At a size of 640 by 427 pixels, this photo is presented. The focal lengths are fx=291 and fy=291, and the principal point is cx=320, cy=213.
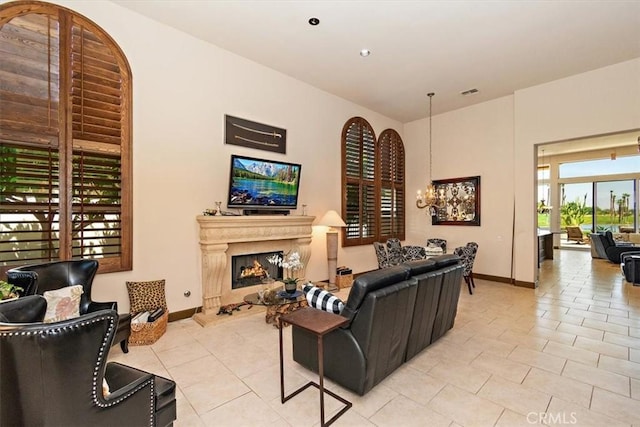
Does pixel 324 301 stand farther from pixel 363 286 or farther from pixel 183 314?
pixel 183 314

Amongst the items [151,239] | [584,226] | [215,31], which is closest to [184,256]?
[151,239]

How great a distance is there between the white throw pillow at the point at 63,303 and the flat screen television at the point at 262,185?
85.0 inches

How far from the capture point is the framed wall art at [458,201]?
274 inches

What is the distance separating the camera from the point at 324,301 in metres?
2.64

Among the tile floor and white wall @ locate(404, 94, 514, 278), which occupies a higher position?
white wall @ locate(404, 94, 514, 278)

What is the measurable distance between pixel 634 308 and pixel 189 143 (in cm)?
736

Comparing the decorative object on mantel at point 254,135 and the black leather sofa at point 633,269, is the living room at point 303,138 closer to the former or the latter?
the decorative object on mantel at point 254,135

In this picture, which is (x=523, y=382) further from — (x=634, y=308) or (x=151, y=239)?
(x=151, y=239)

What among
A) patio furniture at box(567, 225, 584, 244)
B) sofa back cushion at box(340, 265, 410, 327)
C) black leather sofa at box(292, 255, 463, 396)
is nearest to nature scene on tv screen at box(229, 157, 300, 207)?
black leather sofa at box(292, 255, 463, 396)

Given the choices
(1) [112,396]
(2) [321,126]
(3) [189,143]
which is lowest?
(1) [112,396]

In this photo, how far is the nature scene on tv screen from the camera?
15.0 feet

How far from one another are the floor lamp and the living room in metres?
0.23

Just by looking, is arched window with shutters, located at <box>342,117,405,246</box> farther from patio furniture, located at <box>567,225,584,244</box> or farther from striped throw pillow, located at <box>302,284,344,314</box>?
patio furniture, located at <box>567,225,584,244</box>

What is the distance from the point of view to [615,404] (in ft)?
7.77
